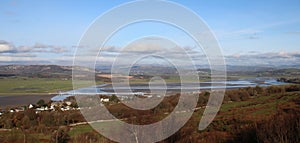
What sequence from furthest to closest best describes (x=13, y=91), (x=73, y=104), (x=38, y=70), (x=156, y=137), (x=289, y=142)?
(x=38, y=70), (x=13, y=91), (x=73, y=104), (x=156, y=137), (x=289, y=142)

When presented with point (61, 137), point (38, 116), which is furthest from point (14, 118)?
point (61, 137)

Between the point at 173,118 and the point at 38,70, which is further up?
the point at 38,70

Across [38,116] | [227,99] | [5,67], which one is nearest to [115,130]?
[38,116]

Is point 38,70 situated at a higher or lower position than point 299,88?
higher

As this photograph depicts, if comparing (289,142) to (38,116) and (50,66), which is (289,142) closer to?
(38,116)

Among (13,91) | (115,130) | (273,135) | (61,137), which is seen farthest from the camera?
(13,91)

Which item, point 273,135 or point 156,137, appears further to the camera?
point 156,137

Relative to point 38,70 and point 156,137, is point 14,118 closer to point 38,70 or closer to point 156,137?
point 156,137

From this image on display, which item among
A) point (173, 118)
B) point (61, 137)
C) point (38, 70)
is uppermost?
point (38, 70)

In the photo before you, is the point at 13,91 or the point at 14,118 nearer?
the point at 14,118
